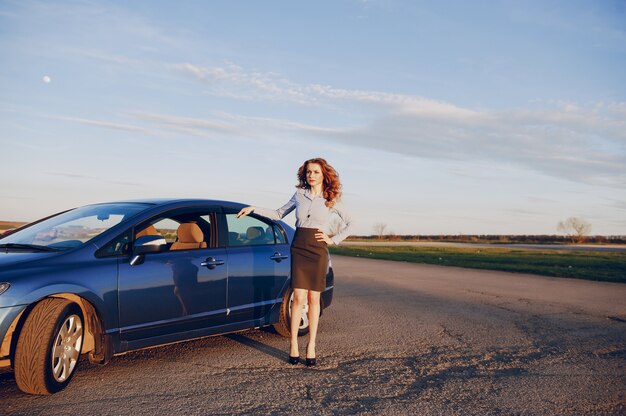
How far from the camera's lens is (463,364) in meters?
5.90

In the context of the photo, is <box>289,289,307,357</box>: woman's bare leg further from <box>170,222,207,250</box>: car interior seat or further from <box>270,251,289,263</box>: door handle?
<box>170,222,207,250</box>: car interior seat

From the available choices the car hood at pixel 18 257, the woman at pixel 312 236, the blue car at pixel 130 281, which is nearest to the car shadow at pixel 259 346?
the blue car at pixel 130 281

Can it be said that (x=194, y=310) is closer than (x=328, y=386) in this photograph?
No

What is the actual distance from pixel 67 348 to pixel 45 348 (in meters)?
0.34

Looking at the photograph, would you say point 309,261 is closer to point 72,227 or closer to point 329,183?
point 329,183

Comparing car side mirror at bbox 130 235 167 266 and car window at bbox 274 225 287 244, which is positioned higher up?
car window at bbox 274 225 287 244

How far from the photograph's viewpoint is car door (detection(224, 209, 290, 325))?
6.22 m

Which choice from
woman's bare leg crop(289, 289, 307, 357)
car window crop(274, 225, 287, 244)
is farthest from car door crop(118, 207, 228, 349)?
car window crop(274, 225, 287, 244)

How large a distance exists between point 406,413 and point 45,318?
9.12 ft

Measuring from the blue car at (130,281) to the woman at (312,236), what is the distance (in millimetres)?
809

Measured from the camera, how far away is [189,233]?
625 cm

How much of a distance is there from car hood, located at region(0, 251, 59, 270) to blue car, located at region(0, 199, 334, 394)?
0.01 meters

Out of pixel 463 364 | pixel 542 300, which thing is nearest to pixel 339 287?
pixel 542 300

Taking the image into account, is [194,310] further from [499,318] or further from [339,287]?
[339,287]
